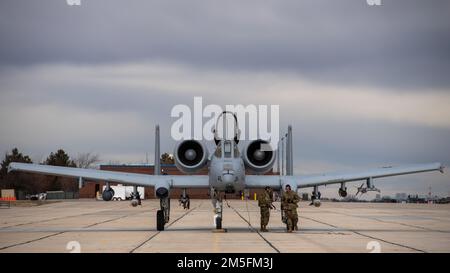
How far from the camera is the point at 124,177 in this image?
1225 inches

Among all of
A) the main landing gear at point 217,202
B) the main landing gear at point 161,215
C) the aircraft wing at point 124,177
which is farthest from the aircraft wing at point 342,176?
the main landing gear at point 161,215

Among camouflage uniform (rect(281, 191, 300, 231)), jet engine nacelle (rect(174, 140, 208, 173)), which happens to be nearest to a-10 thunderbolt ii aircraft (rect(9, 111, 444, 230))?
jet engine nacelle (rect(174, 140, 208, 173))

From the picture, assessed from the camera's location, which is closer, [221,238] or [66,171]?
[221,238]

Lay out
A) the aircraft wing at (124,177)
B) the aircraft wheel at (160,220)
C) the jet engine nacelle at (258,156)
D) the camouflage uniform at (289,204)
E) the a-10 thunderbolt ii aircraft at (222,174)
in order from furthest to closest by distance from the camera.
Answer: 1. the aircraft wheel at (160,220)
2. the aircraft wing at (124,177)
3. the camouflage uniform at (289,204)
4. the jet engine nacelle at (258,156)
5. the a-10 thunderbolt ii aircraft at (222,174)

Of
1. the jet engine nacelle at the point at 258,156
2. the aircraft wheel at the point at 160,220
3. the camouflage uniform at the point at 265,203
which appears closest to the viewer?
the jet engine nacelle at the point at 258,156

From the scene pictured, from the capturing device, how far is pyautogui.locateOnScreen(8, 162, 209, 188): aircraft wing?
98.5ft

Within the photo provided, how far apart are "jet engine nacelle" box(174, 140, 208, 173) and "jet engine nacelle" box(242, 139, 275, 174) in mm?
1778

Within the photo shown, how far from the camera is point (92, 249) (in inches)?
835

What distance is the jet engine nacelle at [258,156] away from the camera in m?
29.3

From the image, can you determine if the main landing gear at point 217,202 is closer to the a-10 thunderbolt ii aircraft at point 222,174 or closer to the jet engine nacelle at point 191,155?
the a-10 thunderbolt ii aircraft at point 222,174

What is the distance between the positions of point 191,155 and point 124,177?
12.4 feet
